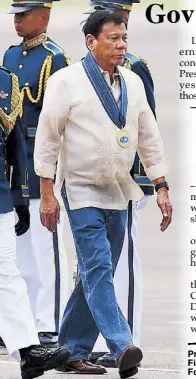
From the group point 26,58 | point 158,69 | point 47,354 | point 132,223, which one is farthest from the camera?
point 158,69

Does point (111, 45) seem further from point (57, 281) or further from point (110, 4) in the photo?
point (57, 281)

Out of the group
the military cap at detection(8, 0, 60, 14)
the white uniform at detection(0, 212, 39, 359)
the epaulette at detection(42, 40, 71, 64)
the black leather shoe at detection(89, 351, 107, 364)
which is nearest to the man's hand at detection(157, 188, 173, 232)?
the white uniform at detection(0, 212, 39, 359)

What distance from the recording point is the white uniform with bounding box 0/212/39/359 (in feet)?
32.9

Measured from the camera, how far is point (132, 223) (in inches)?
434

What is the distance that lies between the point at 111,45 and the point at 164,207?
83 cm

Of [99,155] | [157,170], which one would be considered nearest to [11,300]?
[99,155]

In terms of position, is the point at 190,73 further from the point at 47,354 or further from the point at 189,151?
the point at 47,354

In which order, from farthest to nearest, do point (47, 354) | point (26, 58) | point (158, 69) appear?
point (158, 69) → point (26, 58) → point (47, 354)

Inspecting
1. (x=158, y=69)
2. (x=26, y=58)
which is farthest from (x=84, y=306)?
(x=158, y=69)

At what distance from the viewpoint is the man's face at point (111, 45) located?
10.3 meters

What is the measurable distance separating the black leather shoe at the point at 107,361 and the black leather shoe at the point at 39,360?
0.76 metres

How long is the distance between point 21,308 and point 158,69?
1268 cm

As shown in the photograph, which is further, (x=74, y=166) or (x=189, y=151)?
(x=189, y=151)

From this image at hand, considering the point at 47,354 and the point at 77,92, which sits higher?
the point at 77,92
